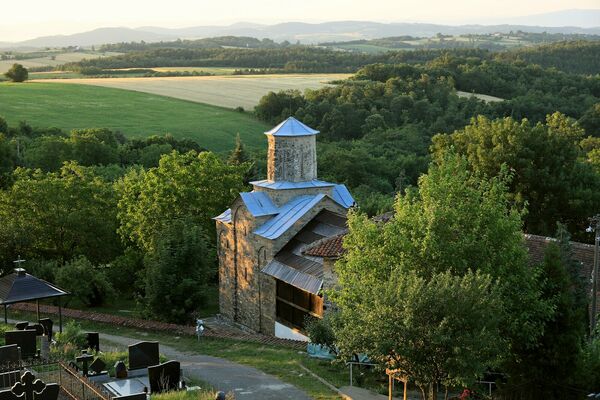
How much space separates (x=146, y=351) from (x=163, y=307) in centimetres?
1127

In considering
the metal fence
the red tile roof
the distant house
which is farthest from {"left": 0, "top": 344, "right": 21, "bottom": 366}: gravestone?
the red tile roof

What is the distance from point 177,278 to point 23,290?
29.0 ft

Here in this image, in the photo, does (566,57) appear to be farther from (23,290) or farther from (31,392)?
(31,392)

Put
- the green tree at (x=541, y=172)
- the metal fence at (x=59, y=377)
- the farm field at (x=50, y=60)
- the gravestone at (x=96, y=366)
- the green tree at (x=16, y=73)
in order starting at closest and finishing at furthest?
the metal fence at (x=59, y=377) < the gravestone at (x=96, y=366) < the green tree at (x=541, y=172) < the green tree at (x=16, y=73) < the farm field at (x=50, y=60)

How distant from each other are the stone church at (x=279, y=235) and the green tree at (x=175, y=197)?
17.7ft

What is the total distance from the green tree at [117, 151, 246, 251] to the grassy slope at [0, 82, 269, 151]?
4375 cm

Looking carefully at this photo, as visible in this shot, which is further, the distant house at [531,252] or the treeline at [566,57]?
the treeline at [566,57]

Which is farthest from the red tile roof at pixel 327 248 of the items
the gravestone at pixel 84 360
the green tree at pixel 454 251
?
the gravestone at pixel 84 360

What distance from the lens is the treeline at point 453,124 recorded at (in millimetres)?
50312

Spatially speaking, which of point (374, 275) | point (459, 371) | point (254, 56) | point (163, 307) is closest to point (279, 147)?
point (163, 307)

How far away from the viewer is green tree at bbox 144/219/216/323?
119ft

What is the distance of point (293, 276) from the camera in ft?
115

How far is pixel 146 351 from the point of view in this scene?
25.4 meters

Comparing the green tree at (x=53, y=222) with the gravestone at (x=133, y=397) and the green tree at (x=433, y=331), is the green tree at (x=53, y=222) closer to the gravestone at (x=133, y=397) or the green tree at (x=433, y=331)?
the gravestone at (x=133, y=397)
